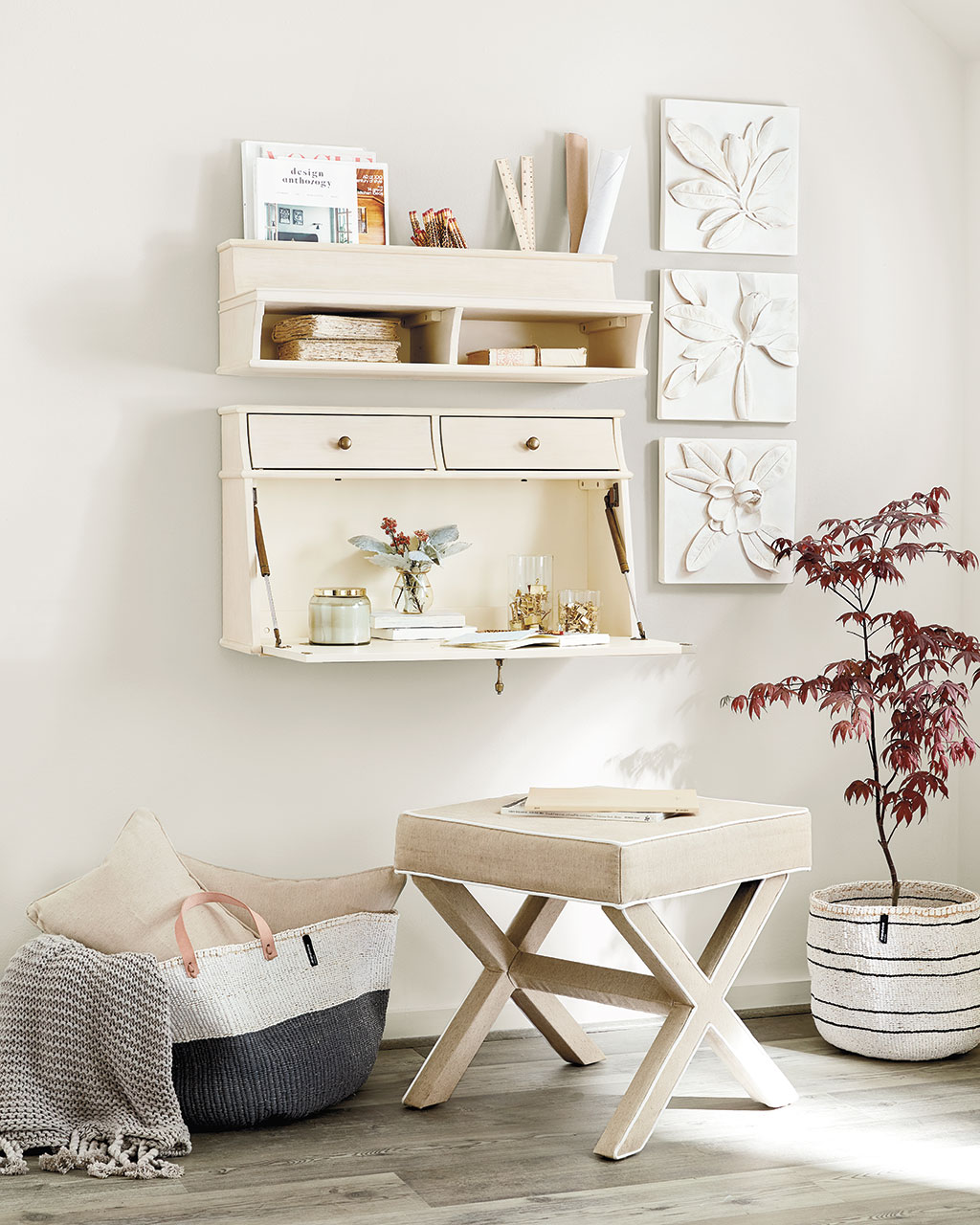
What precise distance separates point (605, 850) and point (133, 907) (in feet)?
3.18

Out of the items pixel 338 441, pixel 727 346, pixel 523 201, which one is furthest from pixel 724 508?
pixel 338 441

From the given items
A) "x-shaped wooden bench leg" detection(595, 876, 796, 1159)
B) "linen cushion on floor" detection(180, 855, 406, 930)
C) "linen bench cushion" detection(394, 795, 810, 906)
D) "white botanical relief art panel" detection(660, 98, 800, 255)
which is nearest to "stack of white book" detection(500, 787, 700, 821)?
"linen bench cushion" detection(394, 795, 810, 906)

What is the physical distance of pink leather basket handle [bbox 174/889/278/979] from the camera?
110 inches

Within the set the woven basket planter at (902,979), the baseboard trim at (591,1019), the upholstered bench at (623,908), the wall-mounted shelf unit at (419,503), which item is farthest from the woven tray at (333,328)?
the woven basket planter at (902,979)

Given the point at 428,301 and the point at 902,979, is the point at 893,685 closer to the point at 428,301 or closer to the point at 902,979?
the point at 902,979

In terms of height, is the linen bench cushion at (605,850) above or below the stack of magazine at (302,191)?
below

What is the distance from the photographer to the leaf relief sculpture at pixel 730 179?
3561mm

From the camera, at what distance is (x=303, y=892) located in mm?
3176

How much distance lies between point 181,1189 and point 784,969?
1.74m

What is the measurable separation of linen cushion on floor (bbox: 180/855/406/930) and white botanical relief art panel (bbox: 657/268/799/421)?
4.27 ft

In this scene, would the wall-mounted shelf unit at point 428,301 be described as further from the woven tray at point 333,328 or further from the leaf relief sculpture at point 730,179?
the leaf relief sculpture at point 730,179

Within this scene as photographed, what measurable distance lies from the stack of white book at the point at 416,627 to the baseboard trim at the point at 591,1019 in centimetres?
90

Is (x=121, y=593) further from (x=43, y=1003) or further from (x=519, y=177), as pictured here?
(x=519, y=177)

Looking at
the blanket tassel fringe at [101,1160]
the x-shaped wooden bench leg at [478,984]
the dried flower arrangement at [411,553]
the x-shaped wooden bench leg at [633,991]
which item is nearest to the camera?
the blanket tassel fringe at [101,1160]
